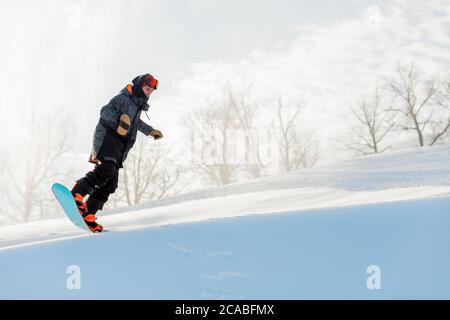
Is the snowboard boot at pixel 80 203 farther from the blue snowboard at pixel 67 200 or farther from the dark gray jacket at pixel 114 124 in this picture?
the dark gray jacket at pixel 114 124

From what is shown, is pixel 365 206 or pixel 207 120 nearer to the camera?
pixel 365 206

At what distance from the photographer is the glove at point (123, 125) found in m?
3.97

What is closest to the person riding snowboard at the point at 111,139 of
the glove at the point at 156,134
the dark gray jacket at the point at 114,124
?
the dark gray jacket at the point at 114,124

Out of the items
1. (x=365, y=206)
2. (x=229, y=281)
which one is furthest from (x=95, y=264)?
(x=365, y=206)

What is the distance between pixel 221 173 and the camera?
92.4 ft

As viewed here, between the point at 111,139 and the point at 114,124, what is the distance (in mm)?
153

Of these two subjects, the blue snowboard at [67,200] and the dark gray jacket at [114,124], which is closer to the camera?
the blue snowboard at [67,200]

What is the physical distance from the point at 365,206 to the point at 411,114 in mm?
27751

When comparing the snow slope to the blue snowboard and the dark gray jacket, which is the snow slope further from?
the dark gray jacket

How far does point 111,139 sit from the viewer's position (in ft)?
13.3

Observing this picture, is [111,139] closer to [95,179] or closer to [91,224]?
[95,179]

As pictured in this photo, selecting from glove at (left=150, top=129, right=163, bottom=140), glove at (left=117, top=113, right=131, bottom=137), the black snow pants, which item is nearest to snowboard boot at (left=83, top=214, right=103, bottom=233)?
the black snow pants
